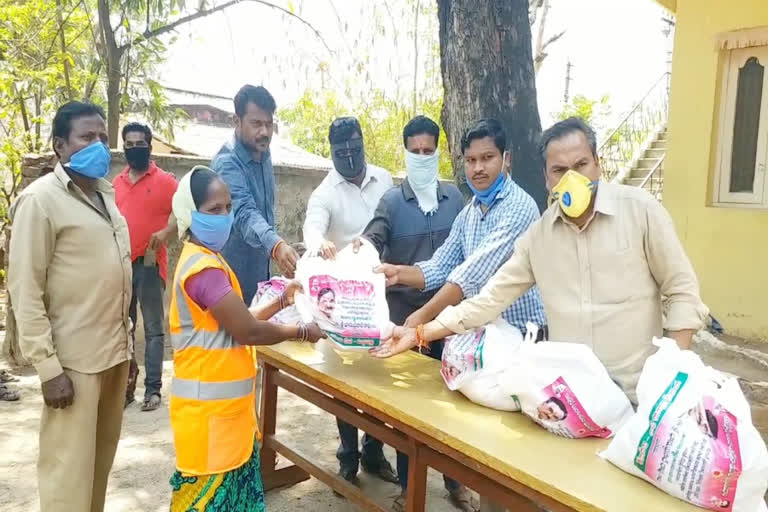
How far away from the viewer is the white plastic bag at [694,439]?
139 centimetres

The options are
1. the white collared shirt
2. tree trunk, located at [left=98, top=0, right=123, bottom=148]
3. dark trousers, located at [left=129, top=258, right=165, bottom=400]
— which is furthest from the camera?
tree trunk, located at [left=98, top=0, right=123, bottom=148]

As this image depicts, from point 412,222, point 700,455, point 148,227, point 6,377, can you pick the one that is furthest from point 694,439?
point 6,377

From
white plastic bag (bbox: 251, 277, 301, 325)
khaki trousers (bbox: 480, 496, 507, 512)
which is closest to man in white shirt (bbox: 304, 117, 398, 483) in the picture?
white plastic bag (bbox: 251, 277, 301, 325)

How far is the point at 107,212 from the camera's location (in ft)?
8.43

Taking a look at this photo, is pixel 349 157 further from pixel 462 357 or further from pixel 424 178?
pixel 462 357

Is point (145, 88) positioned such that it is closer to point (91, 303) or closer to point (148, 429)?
point (148, 429)

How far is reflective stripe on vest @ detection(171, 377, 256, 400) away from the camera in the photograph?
221 cm

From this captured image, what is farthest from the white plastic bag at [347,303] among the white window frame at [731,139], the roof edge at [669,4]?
the roof edge at [669,4]

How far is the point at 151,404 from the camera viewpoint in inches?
176

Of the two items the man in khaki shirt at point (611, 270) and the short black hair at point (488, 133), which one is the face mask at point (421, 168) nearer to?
the short black hair at point (488, 133)

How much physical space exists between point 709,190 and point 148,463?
5.53 metres

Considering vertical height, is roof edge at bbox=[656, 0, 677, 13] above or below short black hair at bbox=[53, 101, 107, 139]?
above

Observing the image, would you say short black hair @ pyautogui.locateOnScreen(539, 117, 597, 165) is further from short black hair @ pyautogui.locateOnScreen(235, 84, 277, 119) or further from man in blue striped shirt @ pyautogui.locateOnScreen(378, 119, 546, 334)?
short black hair @ pyautogui.locateOnScreen(235, 84, 277, 119)

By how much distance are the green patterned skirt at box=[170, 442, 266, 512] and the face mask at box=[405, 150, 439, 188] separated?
1583mm
